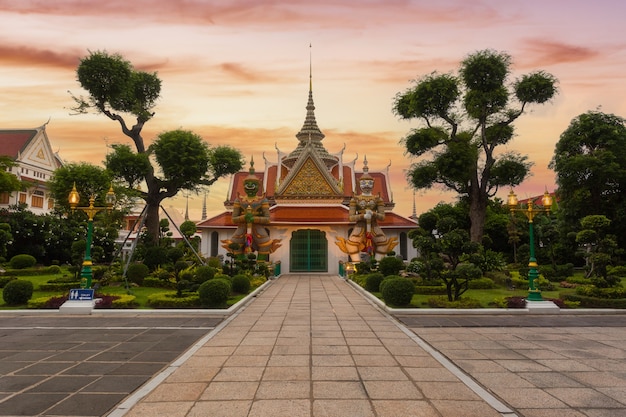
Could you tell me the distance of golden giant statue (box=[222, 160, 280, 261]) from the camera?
2455 centimetres

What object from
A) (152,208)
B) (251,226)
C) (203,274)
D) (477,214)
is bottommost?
(203,274)

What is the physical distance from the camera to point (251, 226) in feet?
81.8

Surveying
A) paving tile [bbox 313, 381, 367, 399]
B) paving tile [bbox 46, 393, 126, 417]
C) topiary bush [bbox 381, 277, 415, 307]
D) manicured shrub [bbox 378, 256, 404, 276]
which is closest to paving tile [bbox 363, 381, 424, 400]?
paving tile [bbox 313, 381, 367, 399]

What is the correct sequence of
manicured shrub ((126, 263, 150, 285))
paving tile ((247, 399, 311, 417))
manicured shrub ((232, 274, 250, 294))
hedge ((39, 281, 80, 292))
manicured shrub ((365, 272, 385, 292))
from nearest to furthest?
1. paving tile ((247, 399, 311, 417))
2. manicured shrub ((232, 274, 250, 294))
3. hedge ((39, 281, 80, 292))
4. manicured shrub ((365, 272, 385, 292))
5. manicured shrub ((126, 263, 150, 285))

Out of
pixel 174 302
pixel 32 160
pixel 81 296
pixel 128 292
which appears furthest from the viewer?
pixel 32 160

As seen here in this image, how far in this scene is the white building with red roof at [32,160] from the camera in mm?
40344

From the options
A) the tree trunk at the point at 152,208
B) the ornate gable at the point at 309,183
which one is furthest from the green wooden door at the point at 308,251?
the tree trunk at the point at 152,208

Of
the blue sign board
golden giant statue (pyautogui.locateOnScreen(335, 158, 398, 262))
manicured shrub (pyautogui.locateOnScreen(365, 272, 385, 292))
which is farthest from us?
golden giant statue (pyautogui.locateOnScreen(335, 158, 398, 262))

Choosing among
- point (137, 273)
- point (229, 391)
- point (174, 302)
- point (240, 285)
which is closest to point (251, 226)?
point (137, 273)

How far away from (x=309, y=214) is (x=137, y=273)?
1350cm

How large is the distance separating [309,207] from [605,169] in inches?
809

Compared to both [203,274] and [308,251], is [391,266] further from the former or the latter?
[308,251]

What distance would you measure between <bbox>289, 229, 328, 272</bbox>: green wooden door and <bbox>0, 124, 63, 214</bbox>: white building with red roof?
27082mm

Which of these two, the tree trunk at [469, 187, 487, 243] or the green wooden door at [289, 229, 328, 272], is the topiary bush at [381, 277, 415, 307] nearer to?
the tree trunk at [469, 187, 487, 243]
